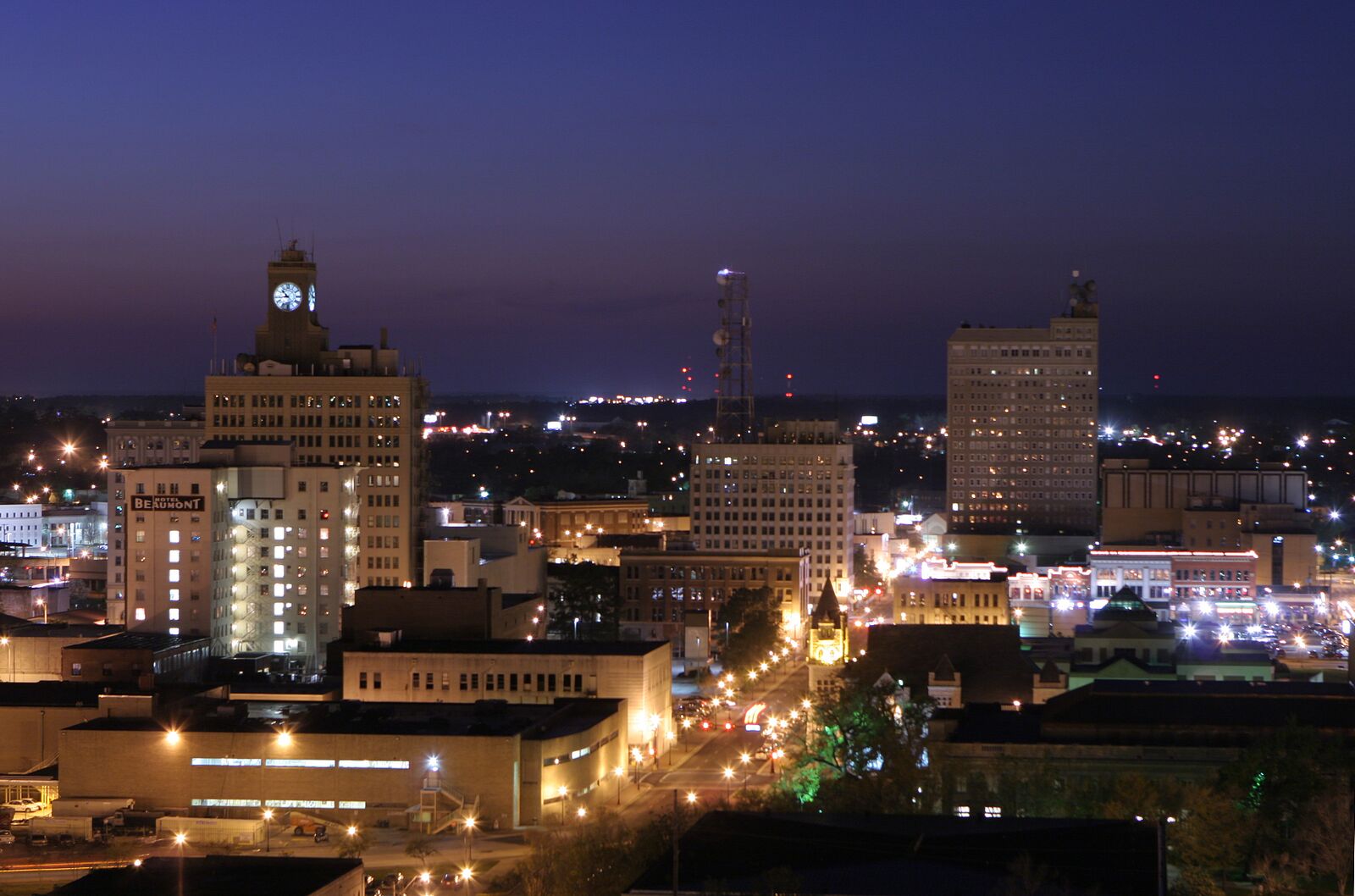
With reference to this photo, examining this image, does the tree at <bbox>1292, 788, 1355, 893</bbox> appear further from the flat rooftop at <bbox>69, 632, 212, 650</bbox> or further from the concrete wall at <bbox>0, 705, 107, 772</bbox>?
the flat rooftop at <bbox>69, 632, 212, 650</bbox>

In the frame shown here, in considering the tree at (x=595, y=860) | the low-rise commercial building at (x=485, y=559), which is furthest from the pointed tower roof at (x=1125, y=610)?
the tree at (x=595, y=860)

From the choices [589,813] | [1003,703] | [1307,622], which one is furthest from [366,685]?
[1307,622]

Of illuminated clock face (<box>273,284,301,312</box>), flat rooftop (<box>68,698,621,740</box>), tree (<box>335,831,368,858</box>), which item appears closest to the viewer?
tree (<box>335,831,368,858</box>)

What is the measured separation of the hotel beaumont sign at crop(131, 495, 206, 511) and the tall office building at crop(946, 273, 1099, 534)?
107351 millimetres

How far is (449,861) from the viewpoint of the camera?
62.7 meters

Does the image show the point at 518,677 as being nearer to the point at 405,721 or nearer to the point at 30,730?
the point at 405,721

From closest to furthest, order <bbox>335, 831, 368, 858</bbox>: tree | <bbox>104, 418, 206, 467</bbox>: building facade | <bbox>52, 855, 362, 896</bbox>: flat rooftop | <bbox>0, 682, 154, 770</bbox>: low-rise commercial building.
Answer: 1. <bbox>52, 855, 362, 896</bbox>: flat rooftop
2. <bbox>335, 831, 368, 858</bbox>: tree
3. <bbox>0, 682, 154, 770</bbox>: low-rise commercial building
4. <bbox>104, 418, 206, 467</bbox>: building facade

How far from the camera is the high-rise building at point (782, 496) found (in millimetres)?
139000

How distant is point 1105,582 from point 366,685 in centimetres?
6626

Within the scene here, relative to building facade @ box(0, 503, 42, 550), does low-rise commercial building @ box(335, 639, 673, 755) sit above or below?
below

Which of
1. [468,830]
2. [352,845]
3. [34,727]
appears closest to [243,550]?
[34,727]

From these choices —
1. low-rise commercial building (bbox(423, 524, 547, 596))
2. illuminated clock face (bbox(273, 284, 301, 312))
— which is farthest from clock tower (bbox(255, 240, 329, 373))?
low-rise commercial building (bbox(423, 524, 547, 596))

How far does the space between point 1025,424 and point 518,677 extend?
12183 centimetres

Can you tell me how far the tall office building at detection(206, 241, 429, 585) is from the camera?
115062mm
